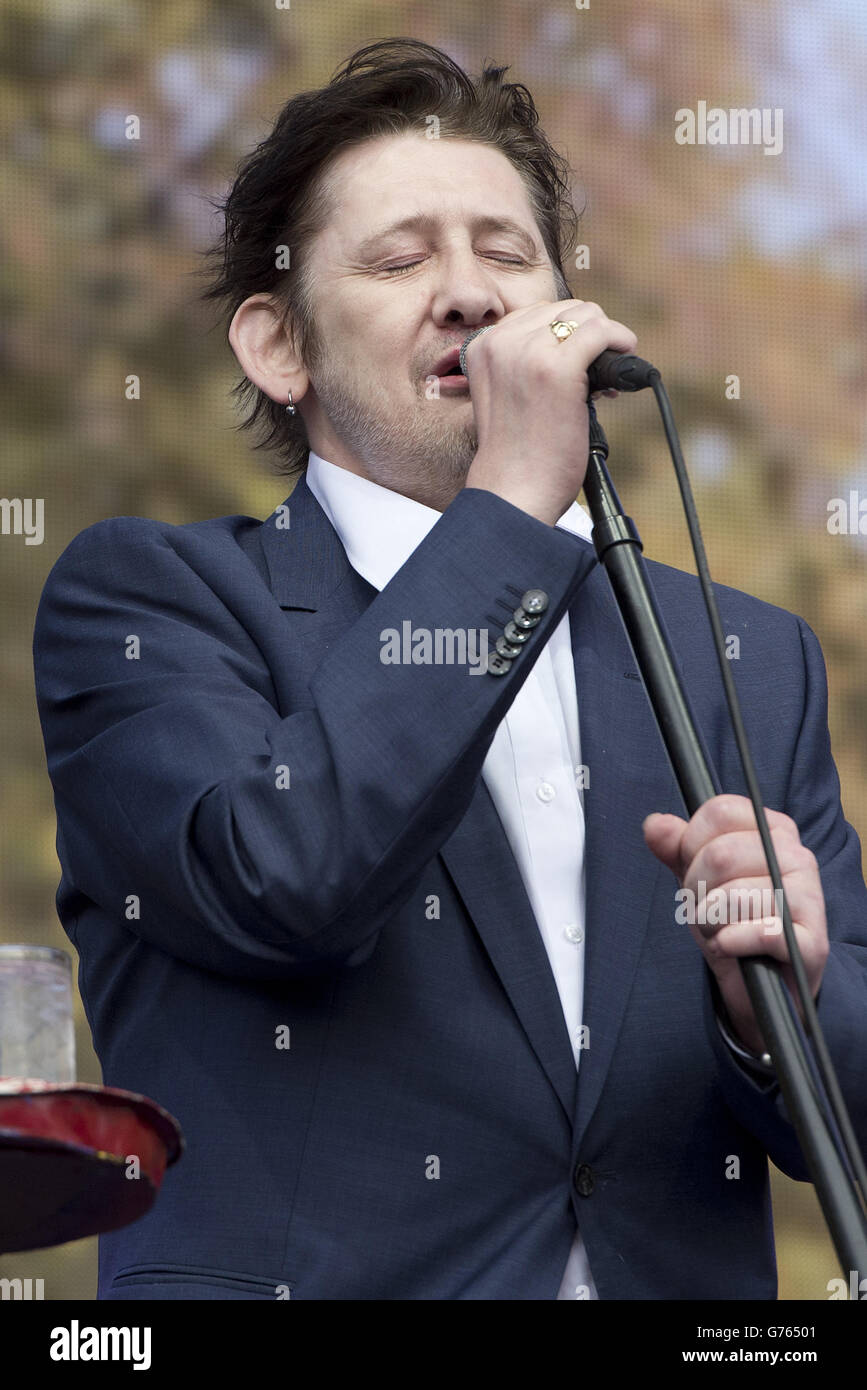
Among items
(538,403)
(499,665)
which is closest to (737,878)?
(499,665)

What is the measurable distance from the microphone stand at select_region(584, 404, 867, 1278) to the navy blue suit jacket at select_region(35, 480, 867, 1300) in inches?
7.4

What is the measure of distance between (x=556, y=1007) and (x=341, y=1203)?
0.25 metres

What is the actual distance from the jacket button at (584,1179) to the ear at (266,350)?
1.13 m

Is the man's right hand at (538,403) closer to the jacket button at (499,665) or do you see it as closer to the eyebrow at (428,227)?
the jacket button at (499,665)

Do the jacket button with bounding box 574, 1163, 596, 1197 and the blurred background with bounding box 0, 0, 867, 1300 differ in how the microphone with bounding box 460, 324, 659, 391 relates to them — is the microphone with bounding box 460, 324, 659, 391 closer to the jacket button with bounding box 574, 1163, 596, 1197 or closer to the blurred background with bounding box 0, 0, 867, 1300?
the jacket button with bounding box 574, 1163, 596, 1197

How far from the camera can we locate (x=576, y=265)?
4039mm

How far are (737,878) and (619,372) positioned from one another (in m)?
0.40

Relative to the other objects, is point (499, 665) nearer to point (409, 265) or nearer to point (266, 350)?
point (409, 265)

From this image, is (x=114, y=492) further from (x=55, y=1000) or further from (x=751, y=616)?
(x=55, y=1000)

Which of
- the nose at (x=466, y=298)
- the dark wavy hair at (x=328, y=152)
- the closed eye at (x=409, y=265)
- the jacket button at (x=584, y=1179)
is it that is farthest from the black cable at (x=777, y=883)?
the dark wavy hair at (x=328, y=152)

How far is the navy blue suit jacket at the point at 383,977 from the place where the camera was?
4.98 feet

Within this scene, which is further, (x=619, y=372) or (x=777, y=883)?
(x=619, y=372)

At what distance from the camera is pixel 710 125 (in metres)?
4.27
